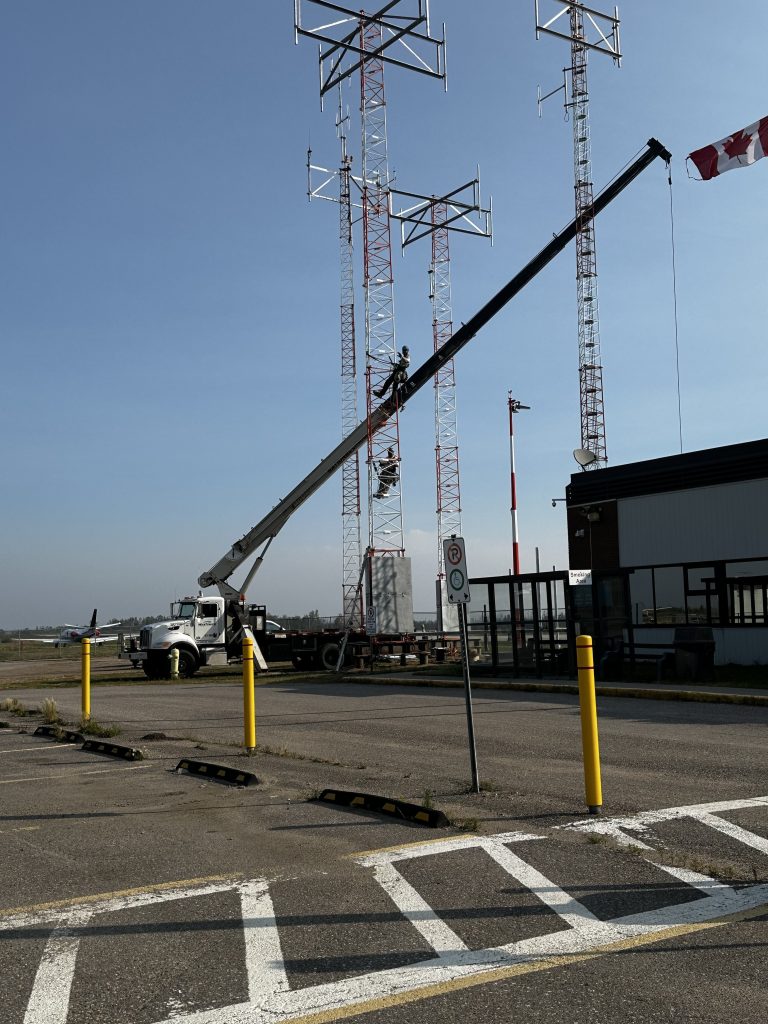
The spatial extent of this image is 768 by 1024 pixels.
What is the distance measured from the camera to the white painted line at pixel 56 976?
420 centimetres

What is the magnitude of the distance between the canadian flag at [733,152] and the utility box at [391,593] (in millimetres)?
16239

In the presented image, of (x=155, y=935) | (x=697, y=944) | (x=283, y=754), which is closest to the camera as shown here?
(x=697, y=944)

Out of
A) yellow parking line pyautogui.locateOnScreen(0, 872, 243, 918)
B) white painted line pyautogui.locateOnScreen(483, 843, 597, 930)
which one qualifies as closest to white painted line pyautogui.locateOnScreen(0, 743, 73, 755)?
yellow parking line pyautogui.locateOnScreen(0, 872, 243, 918)

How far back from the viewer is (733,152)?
2627 centimetres

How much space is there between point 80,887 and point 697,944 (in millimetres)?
3638

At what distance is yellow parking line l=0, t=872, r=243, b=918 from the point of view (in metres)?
5.76

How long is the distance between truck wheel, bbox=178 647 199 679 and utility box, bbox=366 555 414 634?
616 centimetres

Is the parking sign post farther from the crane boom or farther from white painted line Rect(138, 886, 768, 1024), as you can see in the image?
the crane boom

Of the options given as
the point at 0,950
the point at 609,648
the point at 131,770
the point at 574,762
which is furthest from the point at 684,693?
the point at 0,950

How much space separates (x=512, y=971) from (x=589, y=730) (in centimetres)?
334

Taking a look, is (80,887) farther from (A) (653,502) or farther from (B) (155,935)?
(A) (653,502)

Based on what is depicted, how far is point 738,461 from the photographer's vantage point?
2473 cm

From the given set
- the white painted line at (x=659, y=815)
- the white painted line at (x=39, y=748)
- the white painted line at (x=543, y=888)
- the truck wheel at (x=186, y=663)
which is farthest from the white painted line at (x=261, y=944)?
the truck wheel at (x=186, y=663)

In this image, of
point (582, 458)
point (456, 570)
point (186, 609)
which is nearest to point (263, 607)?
point (186, 609)
